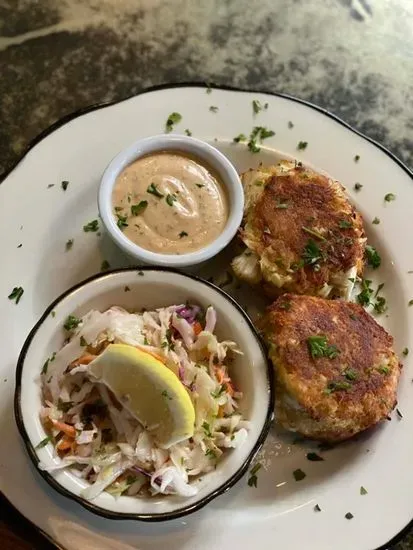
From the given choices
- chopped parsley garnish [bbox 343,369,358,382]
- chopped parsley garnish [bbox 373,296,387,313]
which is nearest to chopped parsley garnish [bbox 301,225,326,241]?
chopped parsley garnish [bbox 373,296,387,313]

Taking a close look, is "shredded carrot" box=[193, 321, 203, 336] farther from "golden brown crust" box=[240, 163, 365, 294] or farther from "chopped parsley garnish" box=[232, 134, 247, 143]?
"chopped parsley garnish" box=[232, 134, 247, 143]

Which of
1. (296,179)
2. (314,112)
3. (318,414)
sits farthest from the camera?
(314,112)

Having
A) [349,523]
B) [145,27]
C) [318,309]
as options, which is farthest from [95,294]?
[145,27]

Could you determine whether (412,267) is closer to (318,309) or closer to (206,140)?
(318,309)

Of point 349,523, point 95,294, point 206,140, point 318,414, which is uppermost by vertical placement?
point 206,140

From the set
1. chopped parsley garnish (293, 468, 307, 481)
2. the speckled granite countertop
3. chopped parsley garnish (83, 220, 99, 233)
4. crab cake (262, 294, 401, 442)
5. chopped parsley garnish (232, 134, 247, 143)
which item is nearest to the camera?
crab cake (262, 294, 401, 442)

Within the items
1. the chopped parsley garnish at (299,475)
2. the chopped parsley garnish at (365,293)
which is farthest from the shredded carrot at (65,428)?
the chopped parsley garnish at (365,293)

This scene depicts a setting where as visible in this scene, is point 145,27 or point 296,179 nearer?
point 296,179
